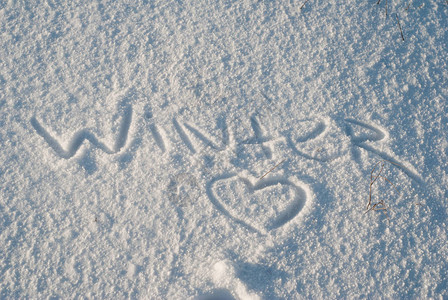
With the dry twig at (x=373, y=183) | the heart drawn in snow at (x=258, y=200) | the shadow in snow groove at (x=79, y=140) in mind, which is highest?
the shadow in snow groove at (x=79, y=140)

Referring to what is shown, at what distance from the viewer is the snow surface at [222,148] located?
36.1 inches

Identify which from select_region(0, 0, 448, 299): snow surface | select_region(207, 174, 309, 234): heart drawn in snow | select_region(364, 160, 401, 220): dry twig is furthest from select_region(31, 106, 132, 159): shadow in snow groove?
select_region(364, 160, 401, 220): dry twig

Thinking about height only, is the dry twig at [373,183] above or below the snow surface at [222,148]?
below

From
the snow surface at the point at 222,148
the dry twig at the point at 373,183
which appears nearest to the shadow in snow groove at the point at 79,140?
the snow surface at the point at 222,148

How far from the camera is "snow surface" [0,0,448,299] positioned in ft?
3.01

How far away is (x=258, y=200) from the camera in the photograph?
97 cm

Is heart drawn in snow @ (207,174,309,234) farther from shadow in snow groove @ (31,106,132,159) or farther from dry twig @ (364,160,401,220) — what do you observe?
shadow in snow groove @ (31,106,132,159)

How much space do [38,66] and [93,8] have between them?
246mm

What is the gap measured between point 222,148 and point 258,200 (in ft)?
0.58

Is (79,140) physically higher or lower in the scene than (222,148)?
higher

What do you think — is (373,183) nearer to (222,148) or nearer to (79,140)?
(222,148)

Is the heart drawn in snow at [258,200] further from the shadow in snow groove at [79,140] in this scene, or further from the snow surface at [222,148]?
the shadow in snow groove at [79,140]

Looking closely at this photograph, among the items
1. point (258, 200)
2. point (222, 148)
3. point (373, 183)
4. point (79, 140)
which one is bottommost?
point (373, 183)

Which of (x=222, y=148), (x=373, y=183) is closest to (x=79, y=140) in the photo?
(x=222, y=148)
